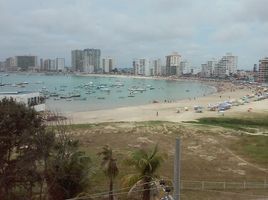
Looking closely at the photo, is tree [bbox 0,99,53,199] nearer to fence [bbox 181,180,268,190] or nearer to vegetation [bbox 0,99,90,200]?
vegetation [bbox 0,99,90,200]

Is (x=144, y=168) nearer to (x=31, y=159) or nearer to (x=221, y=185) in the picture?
(x=31, y=159)

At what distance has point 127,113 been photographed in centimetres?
7762

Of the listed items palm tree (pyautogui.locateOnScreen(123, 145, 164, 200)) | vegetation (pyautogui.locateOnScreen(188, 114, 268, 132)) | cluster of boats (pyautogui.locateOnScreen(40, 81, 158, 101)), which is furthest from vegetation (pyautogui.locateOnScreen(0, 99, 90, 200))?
cluster of boats (pyautogui.locateOnScreen(40, 81, 158, 101))

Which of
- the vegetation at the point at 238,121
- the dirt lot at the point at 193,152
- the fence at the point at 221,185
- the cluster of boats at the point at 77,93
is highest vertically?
the fence at the point at 221,185

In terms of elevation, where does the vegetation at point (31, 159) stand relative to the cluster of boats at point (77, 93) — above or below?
above

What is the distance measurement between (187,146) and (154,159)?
22790mm

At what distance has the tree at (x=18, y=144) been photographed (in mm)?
15992

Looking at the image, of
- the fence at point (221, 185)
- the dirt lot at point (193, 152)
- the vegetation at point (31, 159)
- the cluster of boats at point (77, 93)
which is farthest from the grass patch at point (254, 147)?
the cluster of boats at point (77, 93)

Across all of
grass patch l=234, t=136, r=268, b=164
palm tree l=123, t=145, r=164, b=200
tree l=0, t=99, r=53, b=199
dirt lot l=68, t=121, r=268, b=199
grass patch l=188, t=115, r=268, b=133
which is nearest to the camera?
palm tree l=123, t=145, r=164, b=200

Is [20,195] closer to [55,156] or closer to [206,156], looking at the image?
[55,156]

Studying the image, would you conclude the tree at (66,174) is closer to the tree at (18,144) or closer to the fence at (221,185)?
the tree at (18,144)

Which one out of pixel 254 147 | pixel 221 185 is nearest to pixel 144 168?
pixel 221 185

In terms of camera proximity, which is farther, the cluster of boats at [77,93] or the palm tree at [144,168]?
the cluster of boats at [77,93]

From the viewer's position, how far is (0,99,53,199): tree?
15992 millimetres
